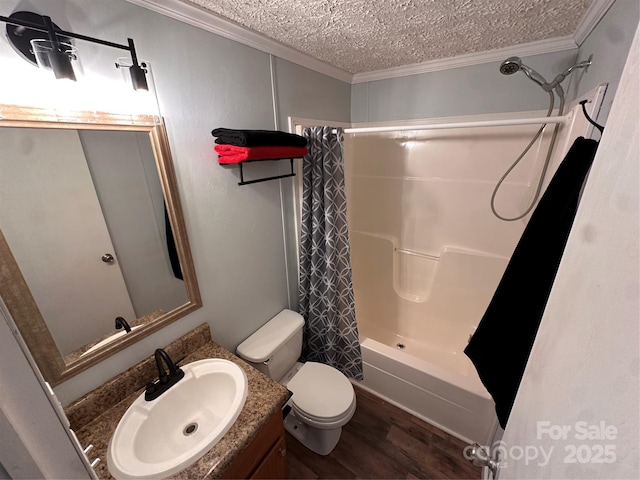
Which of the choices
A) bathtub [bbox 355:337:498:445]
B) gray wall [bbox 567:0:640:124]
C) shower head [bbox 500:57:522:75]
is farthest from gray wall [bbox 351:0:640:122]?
bathtub [bbox 355:337:498:445]

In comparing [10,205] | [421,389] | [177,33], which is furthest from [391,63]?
[421,389]

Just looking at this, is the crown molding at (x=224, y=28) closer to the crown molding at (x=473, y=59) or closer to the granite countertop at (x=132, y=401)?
the crown molding at (x=473, y=59)

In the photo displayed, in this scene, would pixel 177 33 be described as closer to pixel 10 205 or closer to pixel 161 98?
pixel 161 98

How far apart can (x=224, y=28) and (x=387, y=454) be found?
2.44 meters

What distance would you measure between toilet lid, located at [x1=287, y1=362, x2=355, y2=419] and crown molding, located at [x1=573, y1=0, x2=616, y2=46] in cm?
206

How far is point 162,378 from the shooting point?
1.06 metres

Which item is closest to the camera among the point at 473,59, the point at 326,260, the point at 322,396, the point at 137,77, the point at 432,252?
the point at 137,77

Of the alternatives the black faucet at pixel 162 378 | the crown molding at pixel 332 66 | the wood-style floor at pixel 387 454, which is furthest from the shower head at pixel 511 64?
the wood-style floor at pixel 387 454

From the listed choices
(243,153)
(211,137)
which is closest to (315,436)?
(243,153)

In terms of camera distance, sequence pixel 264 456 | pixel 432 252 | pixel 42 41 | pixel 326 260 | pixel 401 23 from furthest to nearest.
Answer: pixel 432 252 < pixel 326 260 < pixel 401 23 < pixel 264 456 < pixel 42 41

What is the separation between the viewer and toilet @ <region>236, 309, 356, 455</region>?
1411mm

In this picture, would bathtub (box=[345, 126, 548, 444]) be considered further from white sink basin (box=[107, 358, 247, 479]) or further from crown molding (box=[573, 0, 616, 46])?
white sink basin (box=[107, 358, 247, 479])

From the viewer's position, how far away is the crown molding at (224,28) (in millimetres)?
947

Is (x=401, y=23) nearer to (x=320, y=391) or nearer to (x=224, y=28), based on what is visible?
(x=224, y=28)
